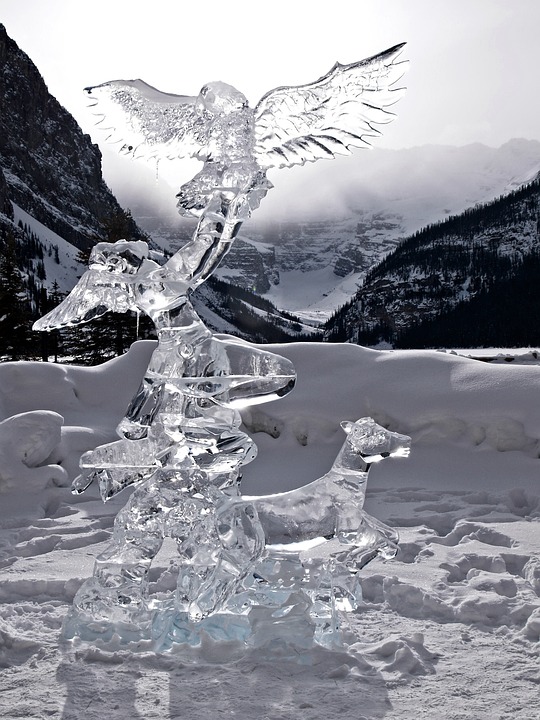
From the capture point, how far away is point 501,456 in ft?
18.0

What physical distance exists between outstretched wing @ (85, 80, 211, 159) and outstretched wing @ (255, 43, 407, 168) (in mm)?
322

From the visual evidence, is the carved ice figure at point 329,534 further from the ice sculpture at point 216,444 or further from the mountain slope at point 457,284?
the mountain slope at point 457,284

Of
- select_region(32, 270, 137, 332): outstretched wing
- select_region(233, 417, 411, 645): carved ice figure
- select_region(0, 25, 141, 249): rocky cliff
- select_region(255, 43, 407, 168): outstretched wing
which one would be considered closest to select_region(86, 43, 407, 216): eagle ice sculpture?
select_region(255, 43, 407, 168): outstretched wing

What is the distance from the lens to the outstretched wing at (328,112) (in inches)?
104

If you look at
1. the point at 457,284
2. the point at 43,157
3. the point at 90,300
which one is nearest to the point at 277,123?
the point at 90,300

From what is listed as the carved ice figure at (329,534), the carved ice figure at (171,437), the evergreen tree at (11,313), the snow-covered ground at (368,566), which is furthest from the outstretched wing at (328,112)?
the evergreen tree at (11,313)

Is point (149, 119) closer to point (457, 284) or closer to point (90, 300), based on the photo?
point (90, 300)

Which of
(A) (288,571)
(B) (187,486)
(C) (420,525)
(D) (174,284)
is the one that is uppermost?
(D) (174,284)

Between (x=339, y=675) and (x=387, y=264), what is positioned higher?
(x=387, y=264)

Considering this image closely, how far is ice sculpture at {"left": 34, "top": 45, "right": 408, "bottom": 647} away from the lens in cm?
273

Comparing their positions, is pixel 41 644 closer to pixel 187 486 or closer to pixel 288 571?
pixel 187 486

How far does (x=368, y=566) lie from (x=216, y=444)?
1.48 m

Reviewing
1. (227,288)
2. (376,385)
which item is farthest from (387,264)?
(376,385)

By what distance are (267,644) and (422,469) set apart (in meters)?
3.11
